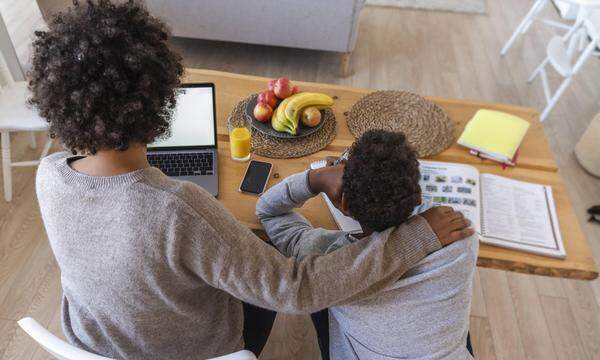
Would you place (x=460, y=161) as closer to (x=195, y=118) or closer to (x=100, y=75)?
(x=195, y=118)

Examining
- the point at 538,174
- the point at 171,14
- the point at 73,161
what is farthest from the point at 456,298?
the point at 171,14

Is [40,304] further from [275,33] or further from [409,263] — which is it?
[275,33]

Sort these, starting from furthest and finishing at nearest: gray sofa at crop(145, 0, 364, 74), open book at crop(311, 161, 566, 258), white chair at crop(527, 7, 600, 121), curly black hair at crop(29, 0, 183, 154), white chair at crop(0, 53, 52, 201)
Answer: gray sofa at crop(145, 0, 364, 74) → white chair at crop(527, 7, 600, 121) → white chair at crop(0, 53, 52, 201) → open book at crop(311, 161, 566, 258) → curly black hair at crop(29, 0, 183, 154)

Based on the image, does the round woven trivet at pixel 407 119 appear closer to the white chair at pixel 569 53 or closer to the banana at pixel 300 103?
the banana at pixel 300 103

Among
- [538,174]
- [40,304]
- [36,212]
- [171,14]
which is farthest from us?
[171,14]

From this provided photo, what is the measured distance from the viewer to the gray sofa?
2.64m

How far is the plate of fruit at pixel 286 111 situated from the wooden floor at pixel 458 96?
78 cm

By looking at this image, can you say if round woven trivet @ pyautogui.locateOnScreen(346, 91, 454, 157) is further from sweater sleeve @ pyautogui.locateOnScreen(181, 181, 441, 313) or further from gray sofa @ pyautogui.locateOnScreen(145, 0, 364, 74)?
gray sofa @ pyautogui.locateOnScreen(145, 0, 364, 74)

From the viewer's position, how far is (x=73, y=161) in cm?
78

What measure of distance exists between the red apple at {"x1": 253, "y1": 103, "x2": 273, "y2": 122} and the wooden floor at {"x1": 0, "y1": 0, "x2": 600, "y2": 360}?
813 mm

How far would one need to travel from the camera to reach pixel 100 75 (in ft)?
2.18

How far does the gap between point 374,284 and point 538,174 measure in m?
0.77

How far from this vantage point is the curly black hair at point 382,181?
0.82 metres

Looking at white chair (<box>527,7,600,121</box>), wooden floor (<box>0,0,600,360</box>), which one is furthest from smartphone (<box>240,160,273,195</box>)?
white chair (<box>527,7,600,121</box>)
